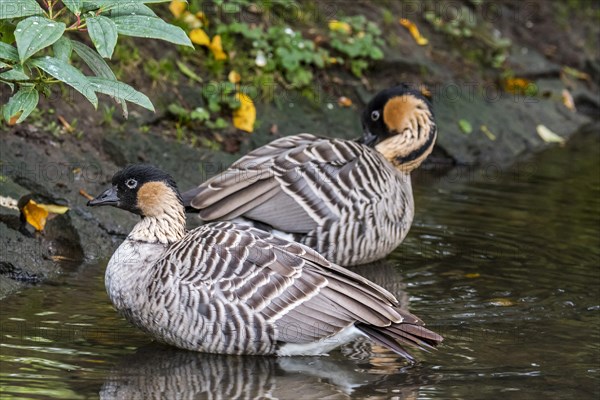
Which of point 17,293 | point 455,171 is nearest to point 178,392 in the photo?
point 17,293

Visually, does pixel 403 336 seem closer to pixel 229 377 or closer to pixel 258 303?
pixel 258 303

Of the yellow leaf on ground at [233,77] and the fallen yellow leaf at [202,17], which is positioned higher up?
the fallen yellow leaf at [202,17]

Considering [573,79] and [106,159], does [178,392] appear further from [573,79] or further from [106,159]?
[573,79]

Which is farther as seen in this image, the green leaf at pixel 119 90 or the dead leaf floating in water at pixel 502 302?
the dead leaf floating in water at pixel 502 302

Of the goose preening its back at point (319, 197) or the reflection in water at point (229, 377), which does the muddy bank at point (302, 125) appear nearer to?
the goose preening its back at point (319, 197)

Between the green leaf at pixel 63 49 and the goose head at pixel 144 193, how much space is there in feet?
4.52

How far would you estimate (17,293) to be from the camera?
8.09 metres

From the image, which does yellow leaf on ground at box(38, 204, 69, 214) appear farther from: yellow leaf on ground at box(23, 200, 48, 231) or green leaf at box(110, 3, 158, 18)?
green leaf at box(110, 3, 158, 18)

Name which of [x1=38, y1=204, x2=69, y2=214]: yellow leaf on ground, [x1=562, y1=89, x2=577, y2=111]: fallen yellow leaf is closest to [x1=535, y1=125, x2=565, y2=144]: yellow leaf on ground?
[x1=562, y1=89, x2=577, y2=111]: fallen yellow leaf

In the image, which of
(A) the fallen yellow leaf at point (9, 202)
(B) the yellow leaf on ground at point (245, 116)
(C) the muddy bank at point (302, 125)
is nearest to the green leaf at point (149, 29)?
(C) the muddy bank at point (302, 125)

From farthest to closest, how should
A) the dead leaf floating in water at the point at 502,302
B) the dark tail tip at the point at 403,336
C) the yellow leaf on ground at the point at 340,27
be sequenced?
the yellow leaf on ground at the point at 340,27, the dead leaf floating in water at the point at 502,302, the dark tail tip at the point at 403,336

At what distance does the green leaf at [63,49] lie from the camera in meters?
6.57

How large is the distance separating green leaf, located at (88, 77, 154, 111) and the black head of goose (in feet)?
4.00

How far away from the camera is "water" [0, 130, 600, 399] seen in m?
6.61
